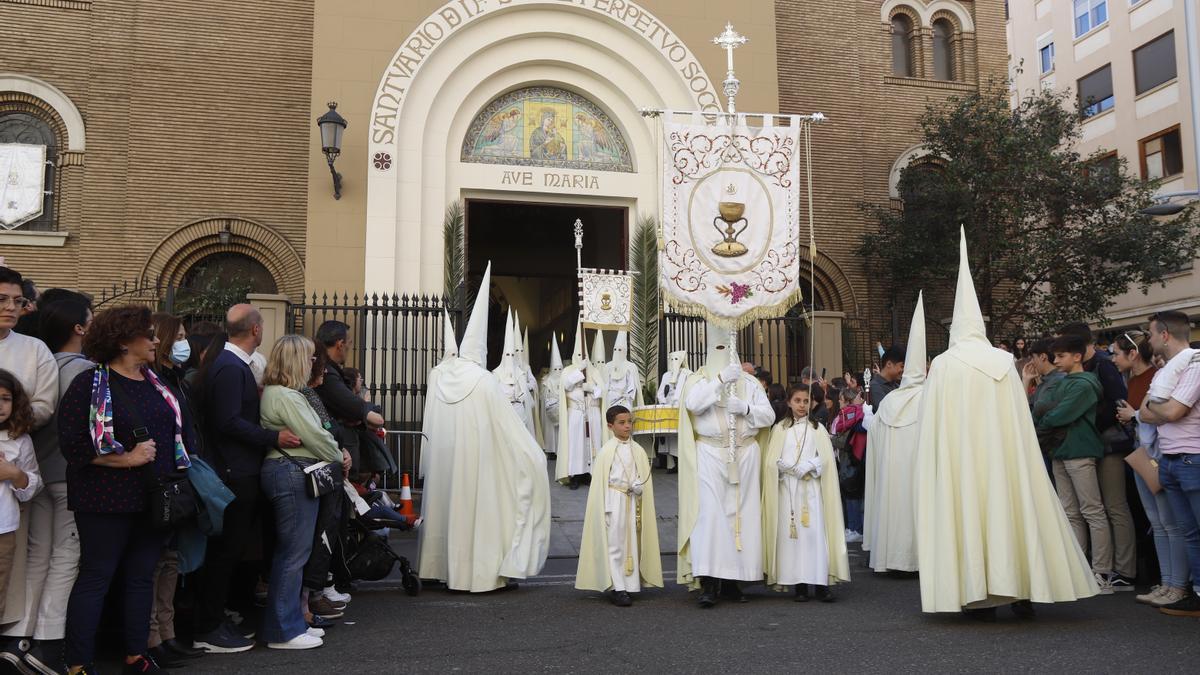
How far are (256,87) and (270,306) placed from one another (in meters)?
5.74

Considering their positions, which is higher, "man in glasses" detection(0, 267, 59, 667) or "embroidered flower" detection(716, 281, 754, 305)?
"embroidered flower" detection(716, 281, 754, 305)

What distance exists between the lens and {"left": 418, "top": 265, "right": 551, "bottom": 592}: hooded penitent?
26.0 feet

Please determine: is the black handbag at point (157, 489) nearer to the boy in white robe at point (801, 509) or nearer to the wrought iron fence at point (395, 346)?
the boy in white robe at point (801, 509)

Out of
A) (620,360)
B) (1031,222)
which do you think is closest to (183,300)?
(620,360)

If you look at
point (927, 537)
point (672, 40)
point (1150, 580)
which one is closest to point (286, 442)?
point (927, 537)

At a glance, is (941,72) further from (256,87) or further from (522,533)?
(522,533)

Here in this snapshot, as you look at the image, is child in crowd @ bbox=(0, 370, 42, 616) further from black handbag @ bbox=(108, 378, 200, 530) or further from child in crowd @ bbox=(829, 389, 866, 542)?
child in crowd @ bbox=(829, 389, 866, 542)

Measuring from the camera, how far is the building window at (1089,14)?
28547mm

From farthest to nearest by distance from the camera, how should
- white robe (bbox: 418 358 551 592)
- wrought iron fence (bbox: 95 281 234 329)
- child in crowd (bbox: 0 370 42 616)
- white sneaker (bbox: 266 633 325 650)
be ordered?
wrought iron fence (bbox: 95 281 234 329)
white robe (bbox: 418 358 551 592)
white sneaker (bbox: 266 633 325 650)
child in crowd (bbox: 0 370 42 616)

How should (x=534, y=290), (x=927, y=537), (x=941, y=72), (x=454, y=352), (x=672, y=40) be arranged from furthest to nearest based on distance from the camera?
(x=534, y=290) < (x=941, y=72) < (x=672, y=40) < (x=454, y=352) < (x=927, y=537)

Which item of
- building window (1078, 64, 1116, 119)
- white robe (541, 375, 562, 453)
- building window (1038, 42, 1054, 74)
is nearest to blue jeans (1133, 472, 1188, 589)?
white robe (541, 375, 562, 453)

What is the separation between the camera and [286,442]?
5.96m

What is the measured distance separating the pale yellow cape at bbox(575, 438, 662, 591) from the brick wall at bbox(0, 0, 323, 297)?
11.0 m

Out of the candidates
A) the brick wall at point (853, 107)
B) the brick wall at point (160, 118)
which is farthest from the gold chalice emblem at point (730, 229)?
the brick wall at point (853, 107)
